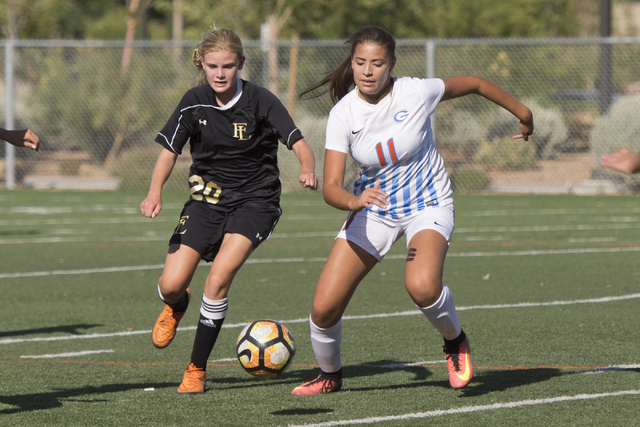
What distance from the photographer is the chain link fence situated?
1745cm

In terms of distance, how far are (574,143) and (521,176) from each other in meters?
1.21

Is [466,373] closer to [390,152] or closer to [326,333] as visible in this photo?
[326,333]

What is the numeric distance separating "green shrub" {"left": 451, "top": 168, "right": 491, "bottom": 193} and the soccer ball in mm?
13100

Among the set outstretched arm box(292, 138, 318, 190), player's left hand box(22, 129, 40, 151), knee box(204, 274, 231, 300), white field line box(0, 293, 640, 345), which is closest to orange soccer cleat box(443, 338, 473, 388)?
outstretched arm box(292, 138, 318, 190)

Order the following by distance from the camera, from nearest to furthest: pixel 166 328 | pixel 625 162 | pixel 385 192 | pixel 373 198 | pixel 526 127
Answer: pixel 625 162
pixel 373 198
pixel 385 192
pixel 526 127
pixel 166 328

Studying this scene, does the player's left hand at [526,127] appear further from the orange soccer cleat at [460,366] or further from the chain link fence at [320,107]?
the chain link fence at [320,107]

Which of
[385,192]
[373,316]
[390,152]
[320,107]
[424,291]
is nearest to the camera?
[424,291]

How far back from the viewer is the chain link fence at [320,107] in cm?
1745

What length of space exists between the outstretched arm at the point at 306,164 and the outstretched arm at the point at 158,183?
2.42ft

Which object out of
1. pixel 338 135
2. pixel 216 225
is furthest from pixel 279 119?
pixel 216 225

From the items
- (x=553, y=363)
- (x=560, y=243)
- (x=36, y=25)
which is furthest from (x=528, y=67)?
(x=36, y=25)

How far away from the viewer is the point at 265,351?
500cm

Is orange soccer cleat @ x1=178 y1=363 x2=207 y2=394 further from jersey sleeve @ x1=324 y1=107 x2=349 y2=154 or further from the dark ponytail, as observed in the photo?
the dark ponytail

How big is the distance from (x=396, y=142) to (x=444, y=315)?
97 cm
